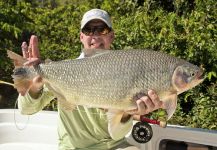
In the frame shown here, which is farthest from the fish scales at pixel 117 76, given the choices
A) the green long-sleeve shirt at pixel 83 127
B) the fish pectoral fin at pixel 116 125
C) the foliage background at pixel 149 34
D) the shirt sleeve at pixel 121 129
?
the foliage background at pixel 149 34

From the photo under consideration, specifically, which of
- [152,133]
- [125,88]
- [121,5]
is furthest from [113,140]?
[121,5]

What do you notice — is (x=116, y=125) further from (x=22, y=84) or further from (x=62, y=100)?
(x=22, y=84)

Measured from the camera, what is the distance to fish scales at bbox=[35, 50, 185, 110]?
270cm

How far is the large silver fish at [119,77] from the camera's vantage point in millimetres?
2697

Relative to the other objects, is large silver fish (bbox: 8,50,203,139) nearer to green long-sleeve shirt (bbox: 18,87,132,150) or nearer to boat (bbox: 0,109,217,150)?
green long-sleeve shirt (bbox: 18,87,132,150)

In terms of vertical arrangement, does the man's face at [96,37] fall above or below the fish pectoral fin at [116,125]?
above

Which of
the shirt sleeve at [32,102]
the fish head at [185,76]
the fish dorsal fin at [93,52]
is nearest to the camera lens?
the fish head at [185,76]

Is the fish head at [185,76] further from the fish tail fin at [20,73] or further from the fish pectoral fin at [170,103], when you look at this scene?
the fish tail fin at [20,73]

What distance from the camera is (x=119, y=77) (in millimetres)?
2750

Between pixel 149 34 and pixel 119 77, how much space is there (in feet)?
11.3

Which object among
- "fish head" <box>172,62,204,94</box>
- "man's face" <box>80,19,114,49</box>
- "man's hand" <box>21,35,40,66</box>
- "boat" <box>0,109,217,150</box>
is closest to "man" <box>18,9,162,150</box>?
"man's face" <box>80,19,114,49</box>

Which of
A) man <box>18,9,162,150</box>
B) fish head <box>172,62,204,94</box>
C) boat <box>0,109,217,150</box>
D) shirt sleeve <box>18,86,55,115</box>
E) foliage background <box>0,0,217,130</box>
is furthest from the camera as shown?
foliage background <box>0,0,217,130</box>

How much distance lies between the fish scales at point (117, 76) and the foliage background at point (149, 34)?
101 inches

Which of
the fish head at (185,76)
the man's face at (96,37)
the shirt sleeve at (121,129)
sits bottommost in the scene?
the shirt sleeve at (121,129)
